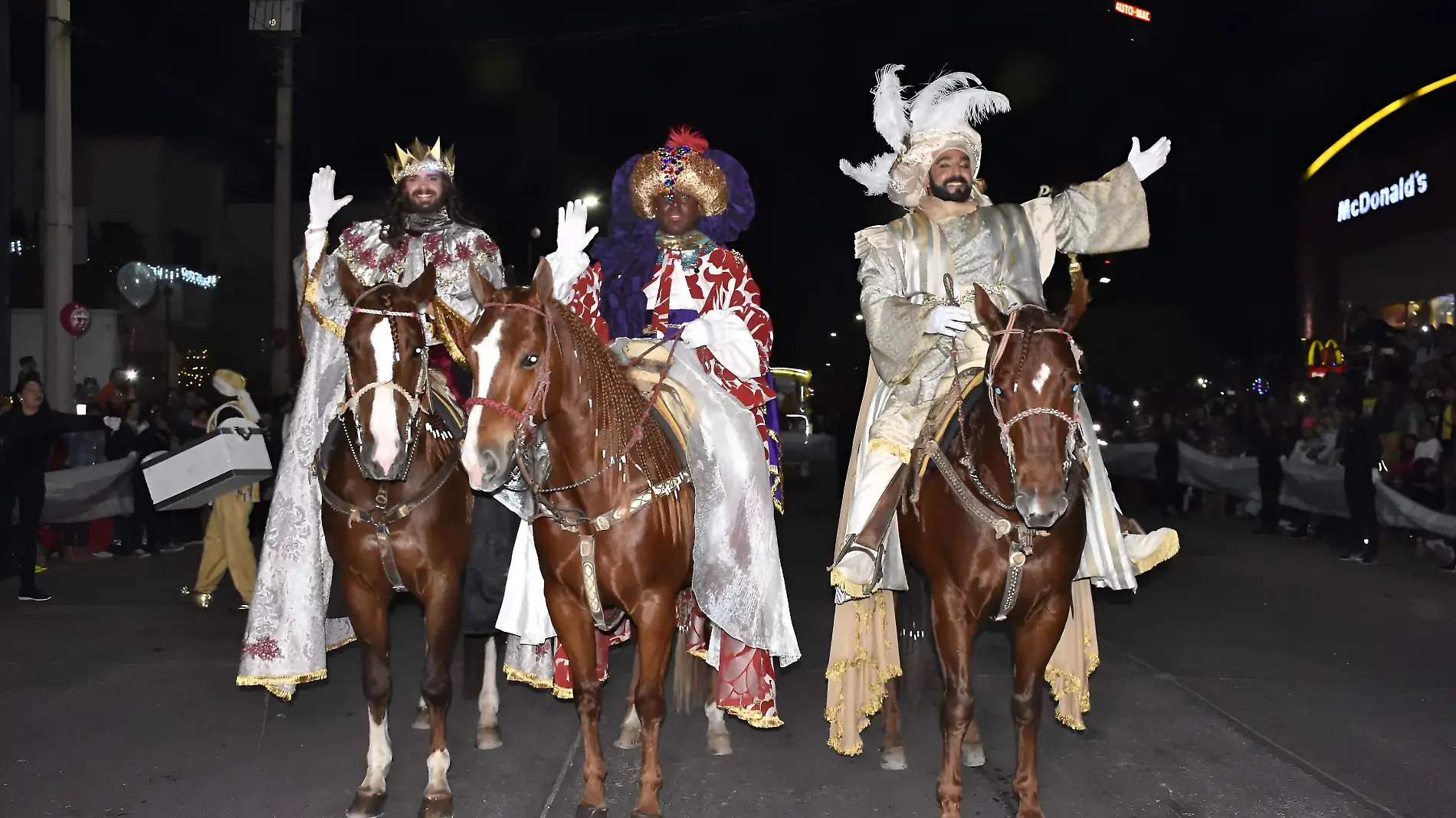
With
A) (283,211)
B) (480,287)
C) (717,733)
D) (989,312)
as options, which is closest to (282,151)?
(283,211)

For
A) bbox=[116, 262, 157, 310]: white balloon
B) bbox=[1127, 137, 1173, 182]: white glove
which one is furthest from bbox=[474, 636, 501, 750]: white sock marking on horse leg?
bbox=[116, 262, 157, 310]: white balloon

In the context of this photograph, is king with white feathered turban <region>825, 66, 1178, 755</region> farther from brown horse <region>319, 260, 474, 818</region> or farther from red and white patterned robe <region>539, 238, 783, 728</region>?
brown horse <region>319, 260, 474, 818</region>

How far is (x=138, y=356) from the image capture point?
90.8 feet

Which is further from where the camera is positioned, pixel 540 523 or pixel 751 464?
pixel 751 464

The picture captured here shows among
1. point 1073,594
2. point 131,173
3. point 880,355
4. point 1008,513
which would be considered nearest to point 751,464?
point 880,355

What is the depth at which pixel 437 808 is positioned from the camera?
4.52 metres

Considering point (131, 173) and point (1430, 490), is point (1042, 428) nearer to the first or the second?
point (1430, 490)

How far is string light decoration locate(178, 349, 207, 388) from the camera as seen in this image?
29297 millimetres

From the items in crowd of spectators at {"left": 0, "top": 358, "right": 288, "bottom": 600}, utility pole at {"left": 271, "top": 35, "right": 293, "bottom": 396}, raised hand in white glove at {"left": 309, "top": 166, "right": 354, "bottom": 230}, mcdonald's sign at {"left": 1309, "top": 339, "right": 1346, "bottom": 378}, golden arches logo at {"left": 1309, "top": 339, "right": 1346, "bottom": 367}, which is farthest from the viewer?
golden arches logo at {"left": 1309, "top": 339, "right": 1346, "bottom": 367}

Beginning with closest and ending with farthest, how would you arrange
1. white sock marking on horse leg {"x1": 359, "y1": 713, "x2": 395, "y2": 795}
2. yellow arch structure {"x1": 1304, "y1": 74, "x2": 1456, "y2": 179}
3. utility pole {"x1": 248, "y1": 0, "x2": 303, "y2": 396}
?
white sock marking on horse leg {"x1": 359, "y1": 713, "x2": 395, "y2": 795}, utility pole {"x1": 248, "y1": 0, "x2": 303, "y2": 396}, yellow arch structure {"x1": 1304, "y1": 74, "x2": 1456, "y2": 179}

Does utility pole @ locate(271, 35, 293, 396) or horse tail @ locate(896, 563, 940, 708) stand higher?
utility pole @ locate(271, 35, 293, 396)

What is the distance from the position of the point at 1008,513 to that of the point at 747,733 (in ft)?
7.81

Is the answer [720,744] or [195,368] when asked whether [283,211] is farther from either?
[720,744]

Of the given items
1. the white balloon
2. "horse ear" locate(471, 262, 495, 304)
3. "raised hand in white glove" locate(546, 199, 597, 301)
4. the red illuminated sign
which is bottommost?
"horse ear" locate(471, 262, 495, 304)
